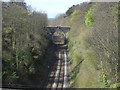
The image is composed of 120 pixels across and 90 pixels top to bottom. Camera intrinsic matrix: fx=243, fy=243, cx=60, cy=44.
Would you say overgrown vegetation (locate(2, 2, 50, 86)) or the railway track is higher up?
overgrown vegetation (locate(2, 2, 50, 86))

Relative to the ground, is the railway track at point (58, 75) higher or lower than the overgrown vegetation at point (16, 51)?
lower

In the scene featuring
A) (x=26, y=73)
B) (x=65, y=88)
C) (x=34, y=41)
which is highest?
(x=34, y=41)

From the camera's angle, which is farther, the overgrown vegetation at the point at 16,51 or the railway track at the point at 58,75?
the railway track at the point at 58,75

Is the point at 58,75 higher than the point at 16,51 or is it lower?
lower

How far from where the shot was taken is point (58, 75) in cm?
2084

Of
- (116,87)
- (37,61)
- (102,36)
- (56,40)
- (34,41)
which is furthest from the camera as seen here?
(56,40)

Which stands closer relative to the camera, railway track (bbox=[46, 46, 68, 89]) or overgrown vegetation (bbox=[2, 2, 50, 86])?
overgrown vegetation (bbox=[2, 2, 50, 86])

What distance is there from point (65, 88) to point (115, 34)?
7.24 m

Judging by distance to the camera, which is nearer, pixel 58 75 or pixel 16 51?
pixel 16 51

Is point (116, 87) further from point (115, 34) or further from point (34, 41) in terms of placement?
point (34, 41)

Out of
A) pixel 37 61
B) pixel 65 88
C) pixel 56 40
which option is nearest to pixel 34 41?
pixel 37 61

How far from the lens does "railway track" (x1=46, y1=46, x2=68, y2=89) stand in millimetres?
17836

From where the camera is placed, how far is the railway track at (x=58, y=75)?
58.5 feet

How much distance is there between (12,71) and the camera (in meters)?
15.2
